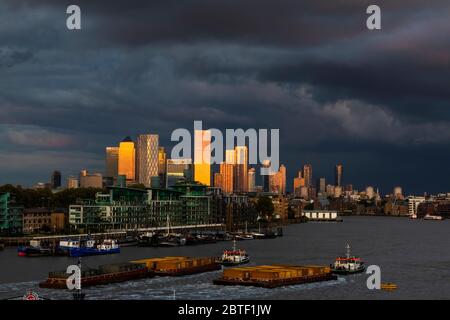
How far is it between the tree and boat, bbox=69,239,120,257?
10068 centimetres

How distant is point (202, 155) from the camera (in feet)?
521

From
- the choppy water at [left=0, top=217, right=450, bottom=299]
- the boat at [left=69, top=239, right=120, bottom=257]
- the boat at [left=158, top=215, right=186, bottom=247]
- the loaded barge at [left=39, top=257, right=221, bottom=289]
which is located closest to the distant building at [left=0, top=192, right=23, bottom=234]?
the choppy water at [left=0, top=217, right=450, bottom=299]

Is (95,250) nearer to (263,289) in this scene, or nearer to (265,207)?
(263,289)

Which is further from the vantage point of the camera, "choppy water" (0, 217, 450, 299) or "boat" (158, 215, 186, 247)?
"boat" (158, 215, 186, 247)

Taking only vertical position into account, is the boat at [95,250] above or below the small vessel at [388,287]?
above

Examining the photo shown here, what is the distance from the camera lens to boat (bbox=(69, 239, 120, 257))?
225ft

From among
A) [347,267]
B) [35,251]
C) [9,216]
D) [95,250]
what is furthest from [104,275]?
[9,216]

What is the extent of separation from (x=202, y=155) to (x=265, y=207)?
24815mm

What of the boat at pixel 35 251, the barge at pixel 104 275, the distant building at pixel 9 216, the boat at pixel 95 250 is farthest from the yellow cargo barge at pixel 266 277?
the distant building at pixel 9 216

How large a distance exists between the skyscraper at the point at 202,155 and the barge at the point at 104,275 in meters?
50.3

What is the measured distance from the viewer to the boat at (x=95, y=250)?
68438 mm

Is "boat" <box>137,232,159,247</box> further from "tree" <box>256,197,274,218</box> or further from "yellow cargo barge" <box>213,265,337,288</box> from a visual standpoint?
"tree" <box>256,197,274,218</box>

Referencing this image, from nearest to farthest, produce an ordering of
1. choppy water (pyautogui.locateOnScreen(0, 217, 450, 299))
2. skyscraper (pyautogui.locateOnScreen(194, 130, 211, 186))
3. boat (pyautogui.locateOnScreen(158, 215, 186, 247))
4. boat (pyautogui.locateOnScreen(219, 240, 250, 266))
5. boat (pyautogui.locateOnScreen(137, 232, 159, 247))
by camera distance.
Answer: choppy water (pyautogui.locateOnScreen(0, 217, 450, 299)) → boat (pyautogui.locateOnScreen(219, 240, 250, 266)) → boat (pyautogui.locateOnScreen(137, 232, 159, 247)) → boat (pyautogui.locateOnScreen(158, 215, 186, 247)) → skyscraper (pyautogui.locateOnScreen(194, 130, 211, 186))

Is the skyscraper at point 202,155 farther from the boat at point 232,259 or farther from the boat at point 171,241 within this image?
the boat at point 232,259
